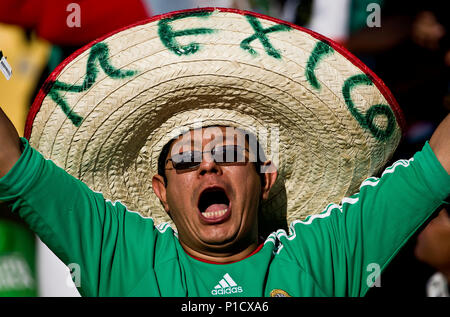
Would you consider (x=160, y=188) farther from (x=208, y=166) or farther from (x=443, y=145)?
(x=443, y=145)

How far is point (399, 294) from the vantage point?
10.2 feet

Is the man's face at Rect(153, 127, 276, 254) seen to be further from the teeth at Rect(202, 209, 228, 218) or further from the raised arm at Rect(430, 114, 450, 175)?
the raised arm at Rect(430, 114, 450, 175)

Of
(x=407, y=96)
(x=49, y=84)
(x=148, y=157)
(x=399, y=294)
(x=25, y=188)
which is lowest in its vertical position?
(x=399, y=294)

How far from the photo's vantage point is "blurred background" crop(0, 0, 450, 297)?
302 centimetres

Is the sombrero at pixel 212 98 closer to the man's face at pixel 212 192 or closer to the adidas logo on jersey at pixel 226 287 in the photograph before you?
the man's face at pixel 212 192

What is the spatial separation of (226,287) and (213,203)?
1.04 feet

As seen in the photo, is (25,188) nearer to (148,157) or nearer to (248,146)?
(148,157)

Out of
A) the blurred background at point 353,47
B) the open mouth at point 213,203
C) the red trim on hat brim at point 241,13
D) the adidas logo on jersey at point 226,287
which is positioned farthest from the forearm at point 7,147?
the blurred background at point 353,47

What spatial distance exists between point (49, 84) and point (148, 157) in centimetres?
44

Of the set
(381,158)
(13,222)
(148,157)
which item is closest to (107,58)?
(148,157)

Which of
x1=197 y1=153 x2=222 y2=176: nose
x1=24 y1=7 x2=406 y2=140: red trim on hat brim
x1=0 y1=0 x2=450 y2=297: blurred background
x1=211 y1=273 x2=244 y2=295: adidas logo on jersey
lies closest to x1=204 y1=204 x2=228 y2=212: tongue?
x1=197 y1=153 x2=222 y2=176: nose

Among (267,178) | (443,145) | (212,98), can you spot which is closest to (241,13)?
(212,98)

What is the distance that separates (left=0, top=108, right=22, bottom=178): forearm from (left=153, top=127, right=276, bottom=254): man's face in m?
0.53

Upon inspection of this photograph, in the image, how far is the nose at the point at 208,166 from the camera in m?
1.84
